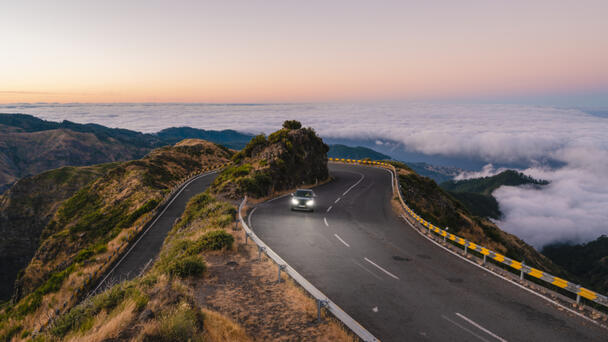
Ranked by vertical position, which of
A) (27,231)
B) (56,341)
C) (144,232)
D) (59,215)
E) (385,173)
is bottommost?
(27,231)

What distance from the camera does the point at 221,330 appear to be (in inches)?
230

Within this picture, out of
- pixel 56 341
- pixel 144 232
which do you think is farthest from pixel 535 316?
pixel 144 232

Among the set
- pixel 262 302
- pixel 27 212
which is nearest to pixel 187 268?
pixel 262 302

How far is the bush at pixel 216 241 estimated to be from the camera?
12328 mm

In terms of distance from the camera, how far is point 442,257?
12.8 meters

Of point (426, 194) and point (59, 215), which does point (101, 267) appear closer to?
point (426, 194)

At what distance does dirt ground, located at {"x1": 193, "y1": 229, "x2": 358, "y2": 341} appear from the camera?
6.57 metres

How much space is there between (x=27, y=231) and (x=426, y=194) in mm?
107827

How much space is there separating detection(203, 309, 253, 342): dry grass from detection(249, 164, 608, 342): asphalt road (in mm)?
3130

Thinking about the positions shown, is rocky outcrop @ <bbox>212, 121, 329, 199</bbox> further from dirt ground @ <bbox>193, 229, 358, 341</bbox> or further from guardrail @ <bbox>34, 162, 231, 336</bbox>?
dirt ground @ <bbox>193, 229, 358, 341</bbox>

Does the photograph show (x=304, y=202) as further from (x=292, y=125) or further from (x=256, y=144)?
(x=292, y=125)

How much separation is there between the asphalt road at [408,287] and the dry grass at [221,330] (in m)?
3.13

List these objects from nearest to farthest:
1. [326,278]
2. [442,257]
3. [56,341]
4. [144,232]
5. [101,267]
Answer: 1. [56,341]
2. [326,278]
3. [442,257]
4. [101,267]
5. [144,232]

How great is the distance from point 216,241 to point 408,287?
808 cm
